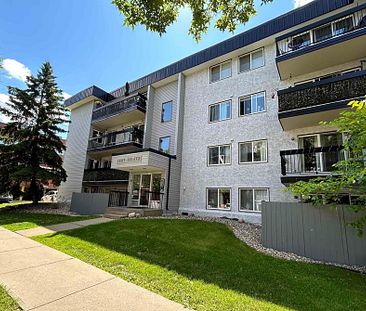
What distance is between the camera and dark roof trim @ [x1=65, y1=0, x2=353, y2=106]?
12445 mm

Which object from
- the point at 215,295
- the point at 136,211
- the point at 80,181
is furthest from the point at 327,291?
the point at 80,181

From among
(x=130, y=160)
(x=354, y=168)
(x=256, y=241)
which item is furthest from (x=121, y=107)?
(x=354, y=168)

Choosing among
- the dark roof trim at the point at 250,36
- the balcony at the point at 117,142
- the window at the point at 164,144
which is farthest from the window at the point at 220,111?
the balcony at the point at 117,142

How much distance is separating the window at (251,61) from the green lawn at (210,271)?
37.4 ft

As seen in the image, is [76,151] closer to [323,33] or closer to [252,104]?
[252,104]

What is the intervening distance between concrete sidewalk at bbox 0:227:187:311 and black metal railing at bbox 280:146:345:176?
928 cm

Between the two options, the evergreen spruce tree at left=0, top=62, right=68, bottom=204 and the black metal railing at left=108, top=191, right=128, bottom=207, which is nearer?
the evergreen spruce tree at left=0, top=62, right=68, bottom=204

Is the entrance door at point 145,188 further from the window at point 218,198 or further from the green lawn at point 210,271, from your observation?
the green lawn at point 210,271

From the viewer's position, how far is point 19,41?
504 inches

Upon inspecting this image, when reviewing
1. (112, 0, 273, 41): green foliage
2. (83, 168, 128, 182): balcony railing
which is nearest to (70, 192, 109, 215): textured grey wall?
(83, 168, 128, 182): balcony railing

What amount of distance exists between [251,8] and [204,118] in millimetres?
10505

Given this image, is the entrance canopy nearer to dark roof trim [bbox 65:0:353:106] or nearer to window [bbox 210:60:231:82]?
window [bbox 210:60:231:82]

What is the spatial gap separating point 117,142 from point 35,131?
6.51 meters

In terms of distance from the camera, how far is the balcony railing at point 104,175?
18.7 metres
